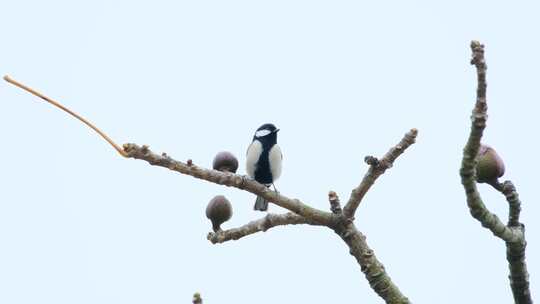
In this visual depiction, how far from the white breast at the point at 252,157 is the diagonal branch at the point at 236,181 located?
15.4 ft

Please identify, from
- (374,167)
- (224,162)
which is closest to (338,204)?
(374,167)

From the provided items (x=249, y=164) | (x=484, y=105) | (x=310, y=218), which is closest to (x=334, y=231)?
(x=310, y=218)

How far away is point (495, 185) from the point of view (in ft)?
11.6

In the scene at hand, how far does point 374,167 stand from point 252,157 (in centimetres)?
499

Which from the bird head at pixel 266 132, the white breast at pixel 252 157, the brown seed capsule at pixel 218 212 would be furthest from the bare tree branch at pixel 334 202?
the bird head at pixel 266 132

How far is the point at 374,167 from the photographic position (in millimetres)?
3469

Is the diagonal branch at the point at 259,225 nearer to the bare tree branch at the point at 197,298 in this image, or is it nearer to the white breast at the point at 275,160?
the bare tree branch at the point at 197,298

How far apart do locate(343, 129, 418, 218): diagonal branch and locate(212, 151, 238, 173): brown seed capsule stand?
29.4 inches

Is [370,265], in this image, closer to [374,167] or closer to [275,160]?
[374,167]

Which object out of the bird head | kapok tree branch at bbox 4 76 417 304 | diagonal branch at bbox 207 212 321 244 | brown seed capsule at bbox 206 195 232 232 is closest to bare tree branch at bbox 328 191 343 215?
kapok tree branch at bbox 4 76 417 304

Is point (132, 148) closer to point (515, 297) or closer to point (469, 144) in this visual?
point (469, 144)

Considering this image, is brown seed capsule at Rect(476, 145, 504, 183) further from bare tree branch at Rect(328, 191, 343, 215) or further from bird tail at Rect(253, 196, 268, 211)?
bird tail at Rect(253, 196, 268, 211)

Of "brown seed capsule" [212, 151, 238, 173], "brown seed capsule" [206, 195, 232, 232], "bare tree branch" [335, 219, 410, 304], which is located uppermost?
"brown seed capsule" [212, 151, 238, 173]

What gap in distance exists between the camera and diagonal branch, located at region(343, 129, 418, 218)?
3414 mm
